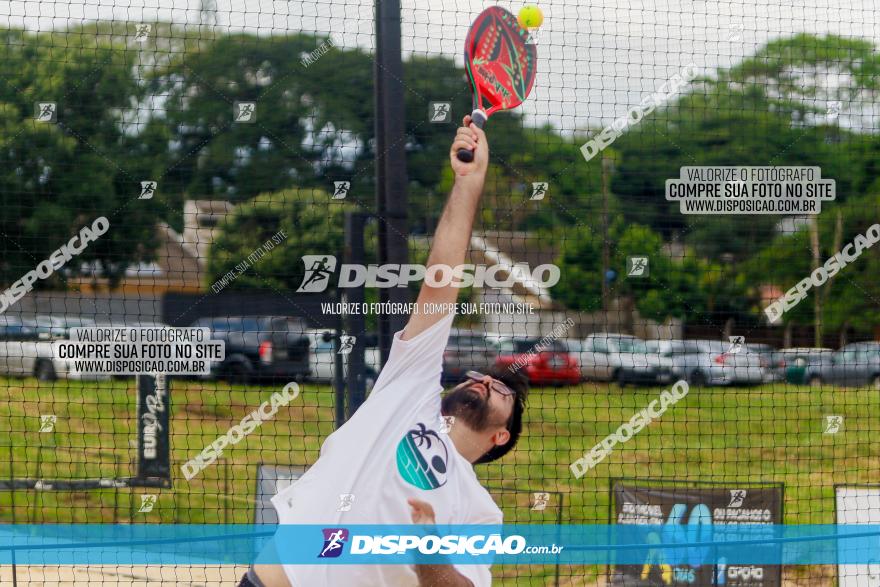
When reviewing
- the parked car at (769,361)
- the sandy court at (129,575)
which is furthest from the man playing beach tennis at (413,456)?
the parked car at (769,361)

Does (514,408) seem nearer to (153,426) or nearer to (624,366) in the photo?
(153,426)

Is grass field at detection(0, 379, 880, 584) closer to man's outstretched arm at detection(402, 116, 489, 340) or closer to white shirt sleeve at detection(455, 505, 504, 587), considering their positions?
white shirt sleeve at detection(455, 505, 504, 587)

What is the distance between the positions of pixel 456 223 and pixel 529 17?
3.99 ft

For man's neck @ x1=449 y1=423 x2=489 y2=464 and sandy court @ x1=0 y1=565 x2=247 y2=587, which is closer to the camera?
man's neck @ x1=449 y1=423 x2=489 y2=464

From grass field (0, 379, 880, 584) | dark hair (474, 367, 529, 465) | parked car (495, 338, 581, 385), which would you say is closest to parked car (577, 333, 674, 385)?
grass field (0, 379, 880, 584)

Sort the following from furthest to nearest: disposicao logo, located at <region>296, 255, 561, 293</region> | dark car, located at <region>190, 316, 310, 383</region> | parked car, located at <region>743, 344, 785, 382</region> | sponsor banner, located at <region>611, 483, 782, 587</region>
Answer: parked car, located at <region>743, 344, 785, 382</region>
dark car, located at <region>190, 316, 310, 383</region>
sponsor banner, located at <region>611, 483, 782, 587</region>
disposicao logo, located at <region>296, 255, 561, 293</region>

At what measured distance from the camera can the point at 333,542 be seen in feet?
12.9

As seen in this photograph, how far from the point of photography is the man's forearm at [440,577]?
384cm

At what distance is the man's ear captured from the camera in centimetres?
404

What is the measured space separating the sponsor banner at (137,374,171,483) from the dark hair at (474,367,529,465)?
272 centimetres

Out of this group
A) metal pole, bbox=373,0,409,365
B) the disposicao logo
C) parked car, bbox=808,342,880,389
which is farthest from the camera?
parked car, bbox=808,342,880,389

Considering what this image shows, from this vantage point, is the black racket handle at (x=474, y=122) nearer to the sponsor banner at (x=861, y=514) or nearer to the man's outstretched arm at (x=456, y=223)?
the man's outstretched arm at (x=456, y=223)

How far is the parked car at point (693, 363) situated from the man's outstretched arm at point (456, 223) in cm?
510

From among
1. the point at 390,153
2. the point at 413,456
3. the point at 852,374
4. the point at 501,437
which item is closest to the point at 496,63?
the point at 390,153
